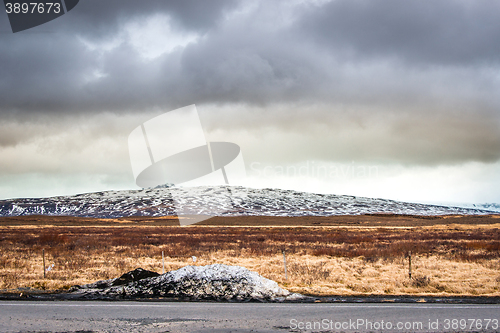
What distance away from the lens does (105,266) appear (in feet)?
63.1

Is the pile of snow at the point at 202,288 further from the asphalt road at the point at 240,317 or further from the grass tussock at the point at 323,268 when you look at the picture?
the grass tussock at the point at 323,268

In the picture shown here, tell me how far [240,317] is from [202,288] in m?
3.41

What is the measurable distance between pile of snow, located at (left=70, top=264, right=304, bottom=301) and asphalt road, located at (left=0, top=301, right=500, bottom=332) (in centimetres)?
102

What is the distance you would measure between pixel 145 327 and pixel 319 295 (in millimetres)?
5849

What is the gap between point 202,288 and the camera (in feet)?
37.4

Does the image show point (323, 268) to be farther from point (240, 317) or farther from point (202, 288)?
point (240, 317)

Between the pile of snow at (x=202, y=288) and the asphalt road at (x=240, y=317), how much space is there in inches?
40.2

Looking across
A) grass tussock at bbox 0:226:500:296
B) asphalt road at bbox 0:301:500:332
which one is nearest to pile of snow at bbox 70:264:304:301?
asphalt road at bbox 0:301:500:332

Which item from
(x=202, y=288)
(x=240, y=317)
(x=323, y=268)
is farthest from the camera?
(x=323, y=268)

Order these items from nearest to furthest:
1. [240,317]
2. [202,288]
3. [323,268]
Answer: [240,317] → [202,288] → [323,268]

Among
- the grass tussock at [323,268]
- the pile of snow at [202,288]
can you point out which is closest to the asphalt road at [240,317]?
the pile of snow at [202,288]

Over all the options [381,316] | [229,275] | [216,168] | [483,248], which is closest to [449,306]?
[381,316]

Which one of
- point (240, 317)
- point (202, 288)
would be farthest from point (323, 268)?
point (240, 317)

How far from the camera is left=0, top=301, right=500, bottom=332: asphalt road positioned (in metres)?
7.34
